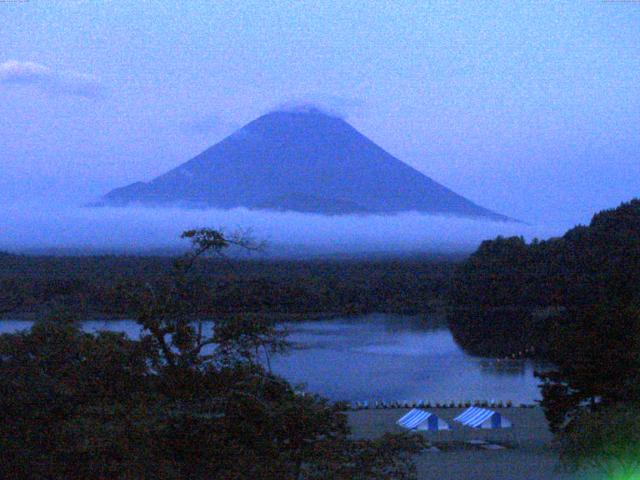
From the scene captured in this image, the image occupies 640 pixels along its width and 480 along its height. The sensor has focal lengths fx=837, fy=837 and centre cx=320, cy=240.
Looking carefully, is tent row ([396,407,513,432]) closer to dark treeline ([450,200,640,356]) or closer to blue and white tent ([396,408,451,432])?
blue and white tent ([396,408,451,432])

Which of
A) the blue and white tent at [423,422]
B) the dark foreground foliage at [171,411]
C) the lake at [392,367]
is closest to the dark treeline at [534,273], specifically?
the lake at [392,367]

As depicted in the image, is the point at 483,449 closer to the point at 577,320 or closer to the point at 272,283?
the point at 577,320

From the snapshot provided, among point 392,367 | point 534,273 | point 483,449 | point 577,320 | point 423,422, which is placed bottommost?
point 392,367

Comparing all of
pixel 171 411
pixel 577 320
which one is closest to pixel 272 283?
pixel 577 320

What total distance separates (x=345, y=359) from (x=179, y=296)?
582 inches

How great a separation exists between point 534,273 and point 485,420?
785 inches

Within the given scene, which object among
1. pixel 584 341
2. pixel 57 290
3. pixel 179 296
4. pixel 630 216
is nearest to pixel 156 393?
pixel 179 296

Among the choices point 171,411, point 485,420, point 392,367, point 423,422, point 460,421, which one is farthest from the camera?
point 392,367

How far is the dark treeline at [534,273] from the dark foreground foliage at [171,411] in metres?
20.6

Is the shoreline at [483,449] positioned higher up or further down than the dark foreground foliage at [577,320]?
further down

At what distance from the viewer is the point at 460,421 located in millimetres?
10984

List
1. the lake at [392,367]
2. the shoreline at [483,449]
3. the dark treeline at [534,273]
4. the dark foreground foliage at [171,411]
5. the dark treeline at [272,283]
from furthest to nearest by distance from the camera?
the dark treeline at [534,273], the dark treeline at [272,283], the lake at [392,367], the shoreline at [483,449], the dark foreground foliage at [171,411]

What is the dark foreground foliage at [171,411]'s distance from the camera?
155 inches

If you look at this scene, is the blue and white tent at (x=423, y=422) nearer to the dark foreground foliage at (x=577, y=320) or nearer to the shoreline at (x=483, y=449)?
the shoreline at (x=483, y=449)
